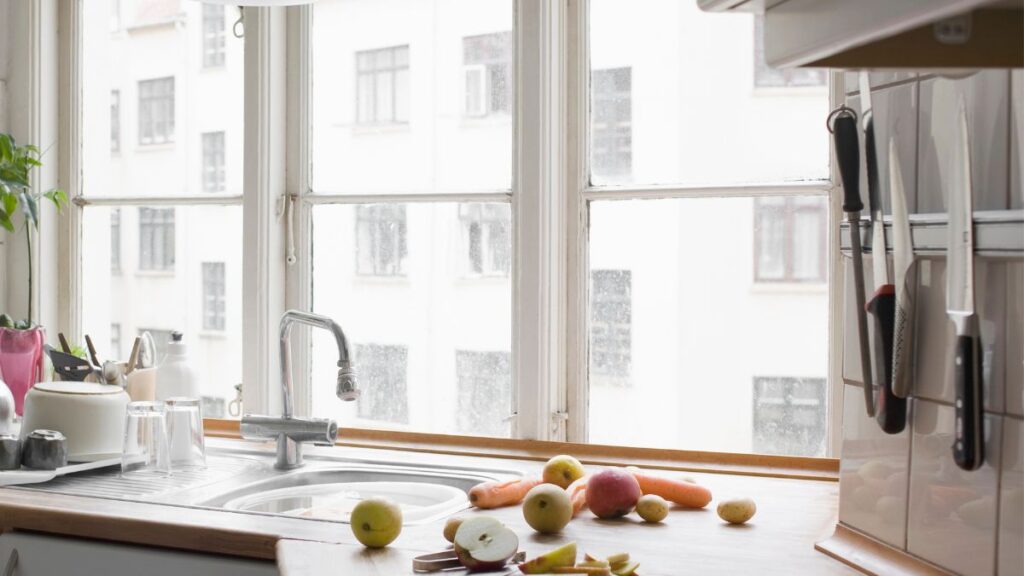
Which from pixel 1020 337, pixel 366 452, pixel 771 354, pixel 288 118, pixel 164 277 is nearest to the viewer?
pixel 1020 337

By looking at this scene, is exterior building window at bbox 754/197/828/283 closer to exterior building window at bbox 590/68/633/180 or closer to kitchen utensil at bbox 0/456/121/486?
exterior building window at bbox 590/68/633/180

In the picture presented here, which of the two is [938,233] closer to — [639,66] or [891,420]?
[891,420]

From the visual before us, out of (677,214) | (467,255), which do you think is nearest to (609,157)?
(677,214)

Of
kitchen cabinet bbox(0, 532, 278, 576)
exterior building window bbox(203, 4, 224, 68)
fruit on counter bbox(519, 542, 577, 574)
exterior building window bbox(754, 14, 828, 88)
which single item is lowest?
kitchen cabinet bbox(0, 532, 278, 576)

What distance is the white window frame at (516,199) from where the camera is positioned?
7.35 ft

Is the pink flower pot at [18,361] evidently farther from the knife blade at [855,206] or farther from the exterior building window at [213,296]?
the knife blade at [855,206]

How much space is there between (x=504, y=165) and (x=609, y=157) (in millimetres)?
227

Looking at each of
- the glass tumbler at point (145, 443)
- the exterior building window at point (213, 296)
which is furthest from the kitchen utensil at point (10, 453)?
the exterior building window at point (213, 296)

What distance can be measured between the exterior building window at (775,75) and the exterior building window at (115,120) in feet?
5.29

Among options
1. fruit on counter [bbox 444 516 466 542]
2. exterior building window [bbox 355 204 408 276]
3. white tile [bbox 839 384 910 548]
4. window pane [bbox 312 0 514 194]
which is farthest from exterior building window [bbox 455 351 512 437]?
white tile [bbox 839 384 910 548]

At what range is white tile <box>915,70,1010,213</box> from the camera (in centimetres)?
123

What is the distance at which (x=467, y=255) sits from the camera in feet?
7.77

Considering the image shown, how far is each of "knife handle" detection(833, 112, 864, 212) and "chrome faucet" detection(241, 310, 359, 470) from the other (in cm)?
100

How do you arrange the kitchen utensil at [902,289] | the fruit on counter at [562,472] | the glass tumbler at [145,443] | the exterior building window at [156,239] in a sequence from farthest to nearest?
the exterior building window at [156,239] < the glass tumbler at [145,443] < the fruit on counter at [562,472] < the kitchen utensil at [902,289]
